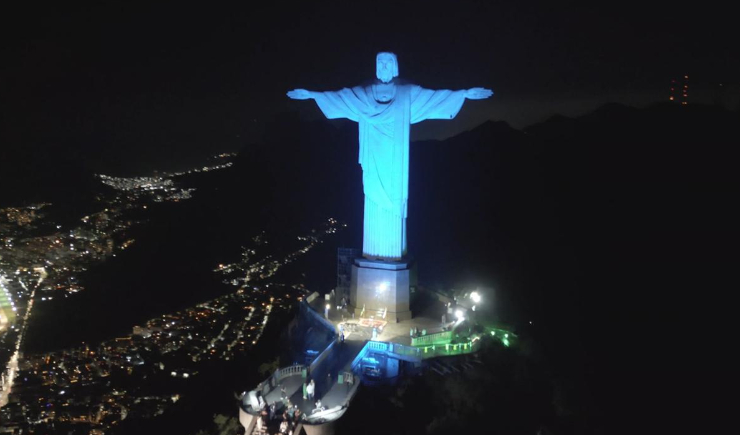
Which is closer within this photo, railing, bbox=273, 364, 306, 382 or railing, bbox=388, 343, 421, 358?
railing, bbox=273, 364, 306, 382

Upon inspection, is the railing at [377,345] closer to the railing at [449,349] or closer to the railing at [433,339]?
the railing at [433,339]

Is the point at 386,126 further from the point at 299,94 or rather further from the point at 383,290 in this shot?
the point at 383,290

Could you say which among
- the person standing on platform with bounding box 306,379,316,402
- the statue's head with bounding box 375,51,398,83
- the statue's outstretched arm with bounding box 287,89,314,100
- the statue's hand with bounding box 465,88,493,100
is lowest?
the person standing on platform with bounding box 306,379,316,402

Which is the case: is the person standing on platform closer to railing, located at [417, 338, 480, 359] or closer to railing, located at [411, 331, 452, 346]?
railing, located at [417, 338, 480, 359]

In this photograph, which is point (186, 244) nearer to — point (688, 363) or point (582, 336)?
point (582, 336)

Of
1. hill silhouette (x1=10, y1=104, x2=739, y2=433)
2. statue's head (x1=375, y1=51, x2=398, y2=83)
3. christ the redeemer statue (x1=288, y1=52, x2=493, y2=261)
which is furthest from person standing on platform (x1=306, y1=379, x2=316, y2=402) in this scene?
statue's head (x1=375, y1=51, x2=398, y2=83)

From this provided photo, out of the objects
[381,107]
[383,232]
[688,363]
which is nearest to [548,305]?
[688,363]

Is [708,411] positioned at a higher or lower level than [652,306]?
lower

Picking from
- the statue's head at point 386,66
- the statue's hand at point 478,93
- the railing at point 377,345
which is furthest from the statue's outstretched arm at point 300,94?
the railing at point 377,345
